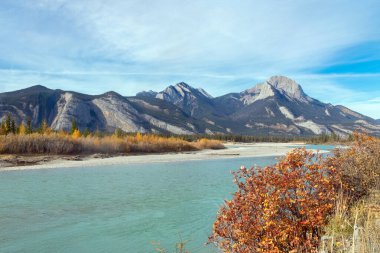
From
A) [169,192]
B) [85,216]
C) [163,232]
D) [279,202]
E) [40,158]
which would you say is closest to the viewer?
[279,202]

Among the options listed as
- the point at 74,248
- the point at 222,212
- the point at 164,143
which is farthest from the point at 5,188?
the point at 164,143

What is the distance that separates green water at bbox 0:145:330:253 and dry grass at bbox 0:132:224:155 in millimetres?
47452

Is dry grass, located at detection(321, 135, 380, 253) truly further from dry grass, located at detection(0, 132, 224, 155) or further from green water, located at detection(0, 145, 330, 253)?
dry grass, located at detection(0, 132, 224, 155)

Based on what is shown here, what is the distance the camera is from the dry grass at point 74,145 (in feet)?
248

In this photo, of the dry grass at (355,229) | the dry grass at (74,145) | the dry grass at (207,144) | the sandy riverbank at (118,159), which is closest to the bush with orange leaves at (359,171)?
the dry grass at (355,229)

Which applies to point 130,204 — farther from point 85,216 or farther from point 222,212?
point 222,212

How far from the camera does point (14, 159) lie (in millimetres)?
63750

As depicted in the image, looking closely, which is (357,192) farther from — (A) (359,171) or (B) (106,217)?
(B) (106,217)

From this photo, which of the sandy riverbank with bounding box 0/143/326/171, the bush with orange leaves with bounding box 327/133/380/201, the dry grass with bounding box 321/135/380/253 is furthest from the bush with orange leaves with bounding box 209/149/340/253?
the sandy riverbank with bounding box 0/143/326/171

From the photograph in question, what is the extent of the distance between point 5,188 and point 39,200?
29.4ft

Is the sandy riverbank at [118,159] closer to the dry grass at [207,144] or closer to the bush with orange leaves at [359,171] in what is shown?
the bush with orange leaves at [359,171]

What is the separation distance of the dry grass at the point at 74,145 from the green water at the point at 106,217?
47452mm

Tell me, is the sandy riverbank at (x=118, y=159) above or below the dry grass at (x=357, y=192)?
below

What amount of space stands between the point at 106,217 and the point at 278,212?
13.3m
